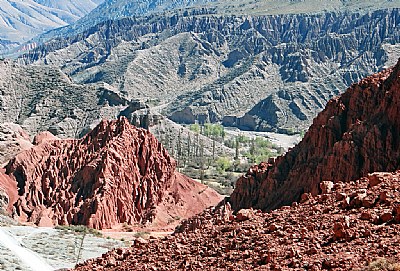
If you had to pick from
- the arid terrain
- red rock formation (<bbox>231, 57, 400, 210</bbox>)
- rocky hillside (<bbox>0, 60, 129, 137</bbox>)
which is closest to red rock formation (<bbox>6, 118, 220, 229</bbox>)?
the arid terrain

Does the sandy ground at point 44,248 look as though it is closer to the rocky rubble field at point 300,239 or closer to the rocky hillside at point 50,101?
the rocky rubble field at point 300,239

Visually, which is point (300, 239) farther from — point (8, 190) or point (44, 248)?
point (8, 190)

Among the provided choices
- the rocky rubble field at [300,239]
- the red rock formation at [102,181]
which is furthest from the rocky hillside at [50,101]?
the rocky rubble field at [300,239]

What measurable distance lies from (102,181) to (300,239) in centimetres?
4364

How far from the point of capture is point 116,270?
20.0m

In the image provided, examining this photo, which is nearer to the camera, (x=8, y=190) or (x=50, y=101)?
(x=8, y=190)

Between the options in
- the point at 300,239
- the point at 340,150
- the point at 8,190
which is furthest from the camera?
the point at 8,190

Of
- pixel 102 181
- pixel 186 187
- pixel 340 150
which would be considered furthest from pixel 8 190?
pixel 340 150

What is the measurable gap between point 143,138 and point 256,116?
11539 cm

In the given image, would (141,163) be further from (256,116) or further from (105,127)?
(256,116)

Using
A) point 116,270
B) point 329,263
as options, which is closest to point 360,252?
point 329,263

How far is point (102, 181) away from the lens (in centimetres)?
5897

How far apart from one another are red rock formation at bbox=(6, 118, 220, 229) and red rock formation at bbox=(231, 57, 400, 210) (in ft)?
59.8

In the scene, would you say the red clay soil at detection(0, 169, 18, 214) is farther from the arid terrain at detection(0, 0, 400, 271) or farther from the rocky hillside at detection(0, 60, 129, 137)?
the rocky hillside at detection(0, 60, 129, 137)
